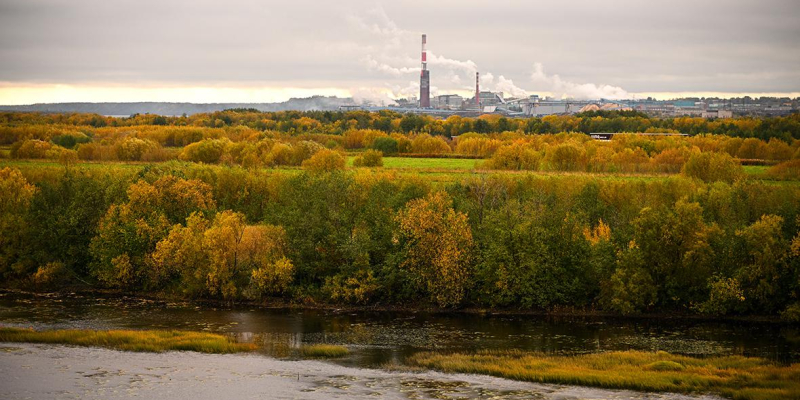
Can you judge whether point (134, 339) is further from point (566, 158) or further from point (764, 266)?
point (566, 158)

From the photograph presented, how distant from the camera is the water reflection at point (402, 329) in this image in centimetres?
4294

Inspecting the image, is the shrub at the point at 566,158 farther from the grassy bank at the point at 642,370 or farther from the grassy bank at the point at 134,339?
the grassy bank at the point at 134,339

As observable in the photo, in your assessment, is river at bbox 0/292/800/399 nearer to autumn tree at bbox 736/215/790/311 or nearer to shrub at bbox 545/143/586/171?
autumn tree at bbox 736/215/790/311

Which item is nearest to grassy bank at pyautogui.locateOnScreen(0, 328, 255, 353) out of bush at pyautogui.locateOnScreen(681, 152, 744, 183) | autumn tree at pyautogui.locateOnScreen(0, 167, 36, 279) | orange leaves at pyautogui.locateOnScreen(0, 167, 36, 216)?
autumn tree at pyautogui.locateOnScreen(0, 167, 36, 279)

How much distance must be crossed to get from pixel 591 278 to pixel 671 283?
181 inches

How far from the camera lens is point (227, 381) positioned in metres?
36.6

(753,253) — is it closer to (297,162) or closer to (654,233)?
(654,233)

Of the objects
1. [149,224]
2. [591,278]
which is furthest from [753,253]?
[149,224]

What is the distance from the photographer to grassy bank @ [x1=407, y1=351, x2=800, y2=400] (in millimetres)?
35406

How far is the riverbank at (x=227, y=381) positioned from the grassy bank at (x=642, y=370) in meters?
0.83

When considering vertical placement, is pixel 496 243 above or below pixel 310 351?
above

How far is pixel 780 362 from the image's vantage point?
3950 centimetres

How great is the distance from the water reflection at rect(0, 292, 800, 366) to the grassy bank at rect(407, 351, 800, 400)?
1.94 m

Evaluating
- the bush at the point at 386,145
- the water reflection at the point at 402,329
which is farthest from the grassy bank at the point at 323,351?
the bush at the point at 386,145
